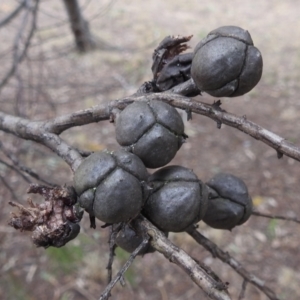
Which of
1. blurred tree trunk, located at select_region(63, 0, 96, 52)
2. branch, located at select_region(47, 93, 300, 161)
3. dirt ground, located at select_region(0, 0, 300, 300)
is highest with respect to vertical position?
branch, located at select_region(47, 93, 300, 161)

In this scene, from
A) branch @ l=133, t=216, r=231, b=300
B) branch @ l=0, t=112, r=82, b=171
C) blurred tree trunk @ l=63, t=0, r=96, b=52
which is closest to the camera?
branch @ l=133, t=216, r=231, b=300

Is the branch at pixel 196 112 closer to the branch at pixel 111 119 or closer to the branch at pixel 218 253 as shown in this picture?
the branch at pixel 111 119

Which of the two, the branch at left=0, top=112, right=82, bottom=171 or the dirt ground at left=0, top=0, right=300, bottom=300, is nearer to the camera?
the branch at left=0, top=112, right=82, bottom=171

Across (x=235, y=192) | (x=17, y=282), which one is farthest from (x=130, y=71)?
(x=235, y=192)

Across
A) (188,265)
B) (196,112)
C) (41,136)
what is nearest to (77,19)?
(41,136)

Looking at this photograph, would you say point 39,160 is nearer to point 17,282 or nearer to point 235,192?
point 17,282

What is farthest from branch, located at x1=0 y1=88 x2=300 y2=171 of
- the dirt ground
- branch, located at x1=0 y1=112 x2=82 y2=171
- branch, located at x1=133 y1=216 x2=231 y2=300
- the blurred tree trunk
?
the blurred tree trunk

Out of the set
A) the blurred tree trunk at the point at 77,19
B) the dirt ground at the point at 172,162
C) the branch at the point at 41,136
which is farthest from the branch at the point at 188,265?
the blurred tree trunk at the point at 77,19

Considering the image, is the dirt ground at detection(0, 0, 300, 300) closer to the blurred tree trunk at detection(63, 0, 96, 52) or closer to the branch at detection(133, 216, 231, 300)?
the blurred tree trunk at detection(63, 0, 96, 52)
